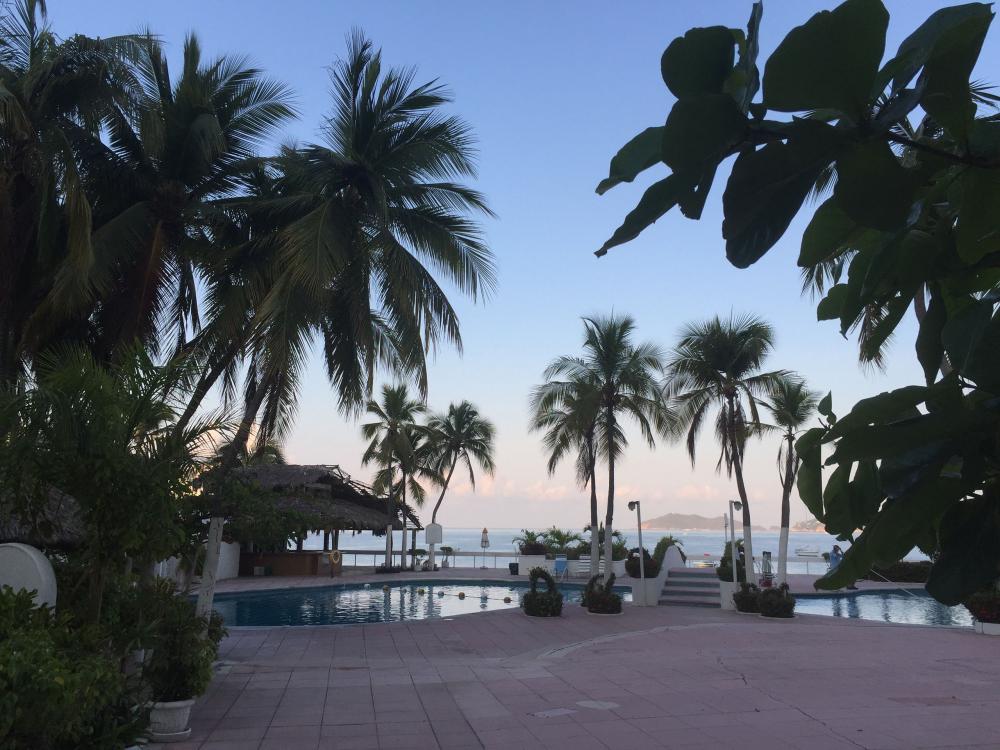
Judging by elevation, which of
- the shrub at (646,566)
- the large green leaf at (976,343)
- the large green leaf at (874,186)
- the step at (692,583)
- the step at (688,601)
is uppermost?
the large green leaf at (874,186)

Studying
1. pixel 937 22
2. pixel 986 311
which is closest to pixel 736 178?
pixel 937 22

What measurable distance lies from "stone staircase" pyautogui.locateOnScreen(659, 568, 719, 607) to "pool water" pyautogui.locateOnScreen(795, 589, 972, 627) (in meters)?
2.17

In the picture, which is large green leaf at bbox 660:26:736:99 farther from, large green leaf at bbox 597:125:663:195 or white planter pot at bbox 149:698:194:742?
white planter pot at bbox 149:698:194:742

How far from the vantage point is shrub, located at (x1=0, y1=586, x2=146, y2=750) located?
4477 mm

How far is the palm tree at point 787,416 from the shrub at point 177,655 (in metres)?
14.2

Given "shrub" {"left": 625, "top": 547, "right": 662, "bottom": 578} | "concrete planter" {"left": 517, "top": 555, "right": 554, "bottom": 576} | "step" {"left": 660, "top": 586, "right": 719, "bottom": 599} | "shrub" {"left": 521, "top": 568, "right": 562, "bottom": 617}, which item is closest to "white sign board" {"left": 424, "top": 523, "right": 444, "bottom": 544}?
"concrete planter" {"left": 517, "top": 555, "right": 554, "bottom": 576}

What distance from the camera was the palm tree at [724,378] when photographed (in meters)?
17.7

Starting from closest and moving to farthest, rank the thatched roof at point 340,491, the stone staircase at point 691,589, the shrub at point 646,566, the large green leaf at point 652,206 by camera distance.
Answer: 1. the large green leaf at point 652,206
2. the stone staircase at point 691,589
3. the shrub at point 646,566
4. the thatched roof at point 340,491

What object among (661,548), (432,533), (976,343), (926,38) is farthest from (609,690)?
(432,533)

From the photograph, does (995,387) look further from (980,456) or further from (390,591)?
(390,591)

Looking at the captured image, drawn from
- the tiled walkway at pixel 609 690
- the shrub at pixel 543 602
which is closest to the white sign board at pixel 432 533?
the shrub at pixel 543 602

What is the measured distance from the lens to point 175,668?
22.5 ft

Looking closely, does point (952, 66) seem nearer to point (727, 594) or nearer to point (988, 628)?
point (988, 628)

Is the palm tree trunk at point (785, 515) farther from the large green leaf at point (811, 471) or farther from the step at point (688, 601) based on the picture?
the large green leaf at point (811, 471)
